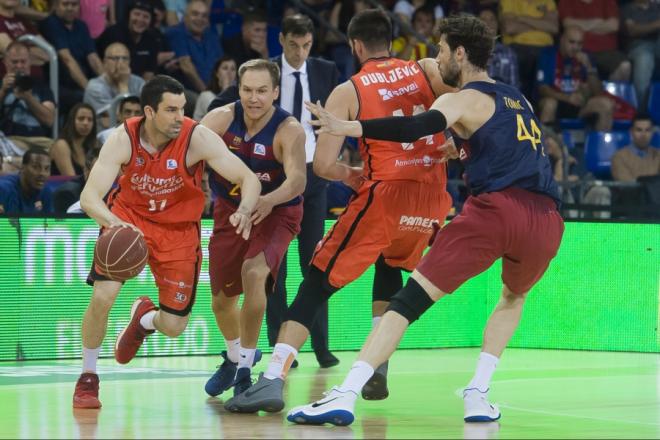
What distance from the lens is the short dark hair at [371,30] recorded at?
8.33m

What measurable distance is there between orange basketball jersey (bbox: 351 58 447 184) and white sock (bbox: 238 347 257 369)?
129cm

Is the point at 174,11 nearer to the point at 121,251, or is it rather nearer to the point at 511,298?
the point at 121,251

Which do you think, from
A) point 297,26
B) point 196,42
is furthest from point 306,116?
point 196,42

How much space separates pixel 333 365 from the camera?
1043cm

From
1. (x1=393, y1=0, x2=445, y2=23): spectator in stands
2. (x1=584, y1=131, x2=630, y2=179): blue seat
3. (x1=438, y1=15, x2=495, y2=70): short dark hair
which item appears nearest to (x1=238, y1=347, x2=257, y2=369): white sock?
(x1=438, y1=15, x2=495, y2=70): short dark hair

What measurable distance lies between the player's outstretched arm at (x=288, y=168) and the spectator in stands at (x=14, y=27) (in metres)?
5.93

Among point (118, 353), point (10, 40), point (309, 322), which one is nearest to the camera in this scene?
point (309, 322)

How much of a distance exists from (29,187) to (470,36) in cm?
558

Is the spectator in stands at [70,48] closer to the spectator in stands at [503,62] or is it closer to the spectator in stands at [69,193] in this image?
the spectator in stands at [69,193]

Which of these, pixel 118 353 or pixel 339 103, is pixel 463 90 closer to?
pixel 339 103

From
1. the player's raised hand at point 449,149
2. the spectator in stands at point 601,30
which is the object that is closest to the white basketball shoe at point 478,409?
the player's raised hand at point 449,149

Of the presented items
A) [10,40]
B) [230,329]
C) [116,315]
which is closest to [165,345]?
[116,315]

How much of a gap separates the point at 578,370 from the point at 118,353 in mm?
3766

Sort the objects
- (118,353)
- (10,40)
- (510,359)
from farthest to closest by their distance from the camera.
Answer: (10,40) < (510,359) < (118,353)
